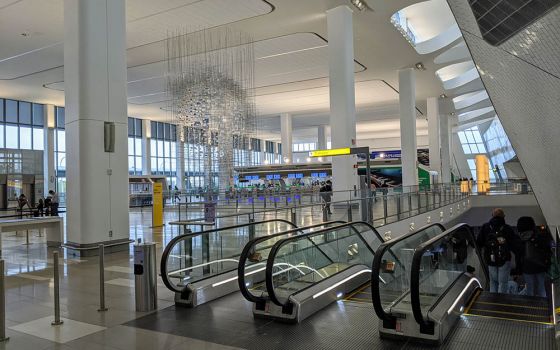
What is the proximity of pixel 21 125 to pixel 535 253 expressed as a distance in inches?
1324

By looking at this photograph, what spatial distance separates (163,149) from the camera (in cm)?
4456

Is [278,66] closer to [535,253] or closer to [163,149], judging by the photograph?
[535,253]

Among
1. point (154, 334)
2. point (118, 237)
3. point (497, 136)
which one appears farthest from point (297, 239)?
point (497, 136)

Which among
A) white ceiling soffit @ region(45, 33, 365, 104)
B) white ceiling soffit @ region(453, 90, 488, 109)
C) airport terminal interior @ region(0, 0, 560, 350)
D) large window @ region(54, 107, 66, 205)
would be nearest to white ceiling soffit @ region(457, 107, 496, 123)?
white ceiling soffit @ region(453, 90, 488, 109)

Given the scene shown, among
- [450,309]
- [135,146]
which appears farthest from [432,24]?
[135,146]

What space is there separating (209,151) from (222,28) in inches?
198

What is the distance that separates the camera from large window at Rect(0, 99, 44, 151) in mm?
31156

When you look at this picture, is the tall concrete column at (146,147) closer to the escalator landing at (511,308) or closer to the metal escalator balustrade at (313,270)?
the metal escalator balustrade at (313,270)

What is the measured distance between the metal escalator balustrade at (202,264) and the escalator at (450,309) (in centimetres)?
265

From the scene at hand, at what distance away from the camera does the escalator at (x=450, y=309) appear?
458 centimetres

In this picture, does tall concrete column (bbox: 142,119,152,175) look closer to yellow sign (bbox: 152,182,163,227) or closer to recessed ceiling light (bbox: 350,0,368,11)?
yellow sign (bbox: 152,182,163,227)

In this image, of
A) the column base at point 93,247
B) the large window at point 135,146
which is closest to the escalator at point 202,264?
the column base at point 93,247

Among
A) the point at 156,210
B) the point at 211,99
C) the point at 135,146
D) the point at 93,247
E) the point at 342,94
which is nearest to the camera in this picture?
the point at 93,247

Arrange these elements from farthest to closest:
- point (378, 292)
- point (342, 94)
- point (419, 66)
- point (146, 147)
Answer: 1. point (146, 147)
2. point (419, 66)
3. point (342, 94)
4. point (378, 292)
